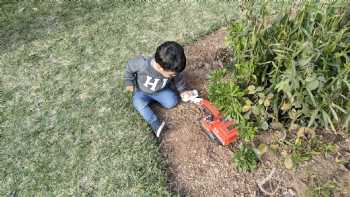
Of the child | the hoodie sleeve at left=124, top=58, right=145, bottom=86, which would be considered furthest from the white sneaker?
the hoodie sleeve at left=124, top=58, right=145, bottom=86

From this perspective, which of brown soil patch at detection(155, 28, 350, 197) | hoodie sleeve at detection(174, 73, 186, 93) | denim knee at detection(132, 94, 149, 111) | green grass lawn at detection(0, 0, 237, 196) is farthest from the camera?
hoodie sleeve at detection(174, 73, 186, 93)

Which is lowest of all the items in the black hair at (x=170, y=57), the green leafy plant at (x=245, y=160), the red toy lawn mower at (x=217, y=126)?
the green leafy plant at (x=245, y=160)

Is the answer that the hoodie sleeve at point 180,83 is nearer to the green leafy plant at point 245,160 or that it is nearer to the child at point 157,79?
the child at point 157,79

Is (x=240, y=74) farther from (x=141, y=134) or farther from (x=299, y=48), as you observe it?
(x=141, y=134)

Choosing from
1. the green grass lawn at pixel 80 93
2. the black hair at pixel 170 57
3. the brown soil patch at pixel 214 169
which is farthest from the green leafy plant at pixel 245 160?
the black hair at pixel 170 57

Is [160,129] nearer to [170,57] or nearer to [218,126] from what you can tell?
[218,126]

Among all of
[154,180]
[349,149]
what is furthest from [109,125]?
[349,149]

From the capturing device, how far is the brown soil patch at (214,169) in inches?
101

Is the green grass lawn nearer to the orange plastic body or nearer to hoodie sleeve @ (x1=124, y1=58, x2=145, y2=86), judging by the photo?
hoodie sleeve @ (x1=124, y1=58, x2=145, y2=86)

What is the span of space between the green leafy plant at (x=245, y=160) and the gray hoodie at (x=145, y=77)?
2.60 feet

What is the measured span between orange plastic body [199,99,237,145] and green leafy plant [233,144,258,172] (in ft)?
0.40

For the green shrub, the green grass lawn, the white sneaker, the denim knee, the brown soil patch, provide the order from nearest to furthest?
the green shrub, the brown soil patch, the green grass lawn, the white sneaker, the denim knee

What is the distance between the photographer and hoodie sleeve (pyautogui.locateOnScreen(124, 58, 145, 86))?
9.44 ft

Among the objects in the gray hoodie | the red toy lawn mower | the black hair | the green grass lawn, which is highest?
the black hair
